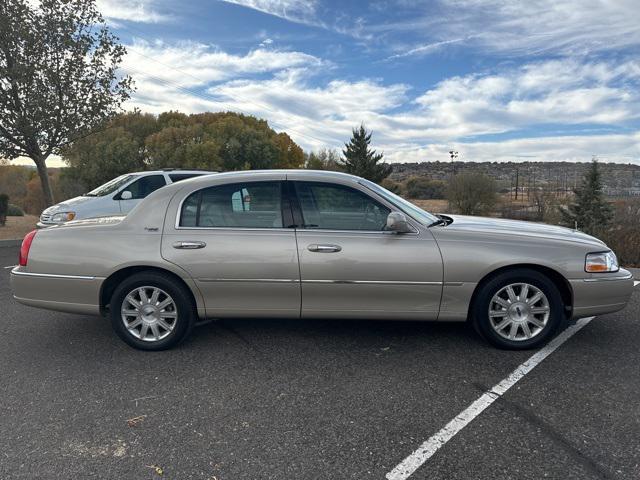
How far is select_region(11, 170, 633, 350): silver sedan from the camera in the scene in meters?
3.75

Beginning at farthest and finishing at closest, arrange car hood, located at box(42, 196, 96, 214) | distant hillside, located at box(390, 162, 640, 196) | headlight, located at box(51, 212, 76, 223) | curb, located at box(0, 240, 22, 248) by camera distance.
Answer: distant hillside, located at box(390, 162, 640, 196)
curb, located at box(0, 240, 22, 248)
car hood, located at box(42, 196, 96, 214)
headlight, located at box(51, 212, 76, 223)

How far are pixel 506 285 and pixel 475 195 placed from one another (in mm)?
34664

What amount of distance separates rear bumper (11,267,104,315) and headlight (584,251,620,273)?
13.6ft

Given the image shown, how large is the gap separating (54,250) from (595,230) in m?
12.5

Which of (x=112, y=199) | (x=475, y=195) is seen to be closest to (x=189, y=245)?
(x=112, y=199)

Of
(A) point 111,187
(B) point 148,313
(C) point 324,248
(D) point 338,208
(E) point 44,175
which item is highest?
(E) point 44,175

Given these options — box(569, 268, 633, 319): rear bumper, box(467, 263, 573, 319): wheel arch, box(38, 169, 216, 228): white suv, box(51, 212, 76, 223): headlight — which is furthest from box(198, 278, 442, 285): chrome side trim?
box(51, 212, 76, 223): headlight

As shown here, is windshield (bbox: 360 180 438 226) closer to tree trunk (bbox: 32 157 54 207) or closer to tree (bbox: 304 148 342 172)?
tree trunk (bbox: 32 157 54 207)

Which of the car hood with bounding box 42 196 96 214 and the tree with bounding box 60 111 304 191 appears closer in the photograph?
the car hood with bounding box 42 196 96 214

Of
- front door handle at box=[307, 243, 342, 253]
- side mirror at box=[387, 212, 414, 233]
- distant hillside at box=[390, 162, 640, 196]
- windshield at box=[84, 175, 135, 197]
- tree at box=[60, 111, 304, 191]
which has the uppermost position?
tree at box=[60, 111, 304, 191]

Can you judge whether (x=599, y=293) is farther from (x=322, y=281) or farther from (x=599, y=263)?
(x=322, y=281)

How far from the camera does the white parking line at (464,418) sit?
7.87 feet

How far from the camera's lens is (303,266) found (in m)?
3.76

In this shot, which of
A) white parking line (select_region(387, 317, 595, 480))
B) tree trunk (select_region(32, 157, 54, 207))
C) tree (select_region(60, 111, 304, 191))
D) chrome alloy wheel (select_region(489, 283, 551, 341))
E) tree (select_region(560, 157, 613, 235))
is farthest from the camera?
tree (select_region(60, 111, 304, 191))
